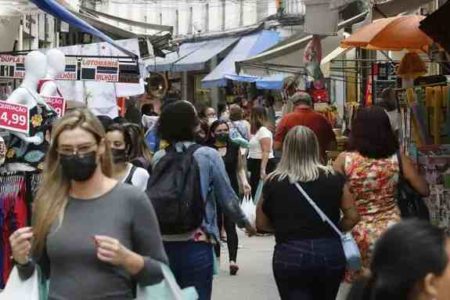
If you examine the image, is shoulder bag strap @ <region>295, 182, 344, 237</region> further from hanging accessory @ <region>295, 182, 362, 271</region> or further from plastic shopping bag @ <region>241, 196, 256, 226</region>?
plastic shopping bag @ <region>241, 196, 256, 226</region>

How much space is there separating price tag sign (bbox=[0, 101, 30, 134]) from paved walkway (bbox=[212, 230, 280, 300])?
8.96 ft

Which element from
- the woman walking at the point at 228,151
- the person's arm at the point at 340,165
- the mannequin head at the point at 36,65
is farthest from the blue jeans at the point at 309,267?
the woman walking at the point at 228,151

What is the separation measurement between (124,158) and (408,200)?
83.0 inches

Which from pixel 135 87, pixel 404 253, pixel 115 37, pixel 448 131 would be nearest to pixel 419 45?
pixel 448 131

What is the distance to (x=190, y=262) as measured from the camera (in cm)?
639

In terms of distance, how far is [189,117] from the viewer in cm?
664

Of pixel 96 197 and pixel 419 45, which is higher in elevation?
pixel 419 45

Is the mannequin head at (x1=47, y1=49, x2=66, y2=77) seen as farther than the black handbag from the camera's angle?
Yes

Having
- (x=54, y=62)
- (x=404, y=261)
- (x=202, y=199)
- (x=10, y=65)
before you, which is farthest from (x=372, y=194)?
(x=10, y=65)

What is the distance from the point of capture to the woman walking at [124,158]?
650 cm

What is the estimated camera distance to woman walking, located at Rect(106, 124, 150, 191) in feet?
21.3

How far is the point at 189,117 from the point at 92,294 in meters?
2.40

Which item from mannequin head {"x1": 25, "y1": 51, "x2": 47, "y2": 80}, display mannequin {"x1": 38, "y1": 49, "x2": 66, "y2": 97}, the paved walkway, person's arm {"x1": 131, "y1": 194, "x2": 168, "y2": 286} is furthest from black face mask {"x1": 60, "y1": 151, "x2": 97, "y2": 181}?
the paved walkway

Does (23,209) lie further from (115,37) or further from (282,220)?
(115,37)
